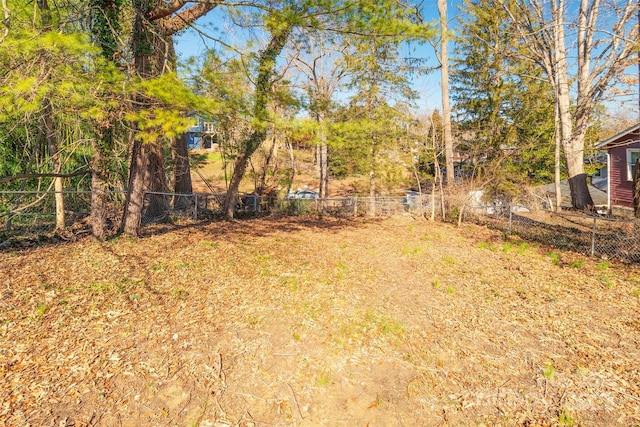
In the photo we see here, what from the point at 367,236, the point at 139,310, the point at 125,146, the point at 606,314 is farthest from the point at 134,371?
the point at 367,236

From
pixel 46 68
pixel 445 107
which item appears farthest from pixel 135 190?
pixel 445 107

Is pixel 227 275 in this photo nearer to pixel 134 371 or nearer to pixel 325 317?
pixel 325 317

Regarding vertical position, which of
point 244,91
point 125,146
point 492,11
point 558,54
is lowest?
point 125,146

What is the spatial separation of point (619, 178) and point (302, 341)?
18.7m

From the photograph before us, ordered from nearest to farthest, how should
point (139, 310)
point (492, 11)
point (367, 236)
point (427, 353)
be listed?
1. point (427, 353)
2. point (139, 310)
3. point (367, 236)
4. point (492, 11)

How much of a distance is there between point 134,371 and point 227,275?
2424mm

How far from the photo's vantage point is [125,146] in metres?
6.92

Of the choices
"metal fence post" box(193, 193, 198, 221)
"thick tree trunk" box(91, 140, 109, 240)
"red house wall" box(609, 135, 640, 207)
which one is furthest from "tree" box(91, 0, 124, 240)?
"red house wall" box(609, 135, 640, 207)

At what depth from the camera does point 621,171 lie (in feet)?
50.5

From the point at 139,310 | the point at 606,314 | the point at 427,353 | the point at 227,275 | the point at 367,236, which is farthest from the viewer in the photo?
the point at 367,236

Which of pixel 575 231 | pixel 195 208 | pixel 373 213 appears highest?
pixel 195 208

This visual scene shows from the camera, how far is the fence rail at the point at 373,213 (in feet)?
24.3

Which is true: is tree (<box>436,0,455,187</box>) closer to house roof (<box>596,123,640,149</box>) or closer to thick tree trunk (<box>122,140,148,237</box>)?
house roof (<box>596,123,640,149</box>)

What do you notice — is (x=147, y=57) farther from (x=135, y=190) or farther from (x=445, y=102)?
(x=445, y=102)
